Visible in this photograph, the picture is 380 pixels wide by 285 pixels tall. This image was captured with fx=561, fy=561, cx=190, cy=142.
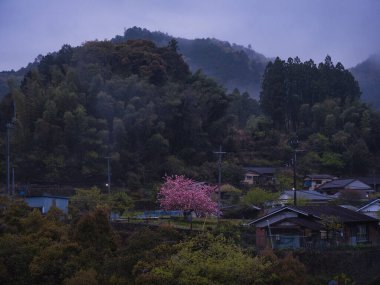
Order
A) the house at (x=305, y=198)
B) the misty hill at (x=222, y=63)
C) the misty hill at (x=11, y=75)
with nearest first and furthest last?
the house at (x=305, y=198)
the misty hill at (x=11, y=75)
the misty hill at (x=222, y=63)

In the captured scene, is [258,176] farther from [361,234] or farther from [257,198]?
[361,234]

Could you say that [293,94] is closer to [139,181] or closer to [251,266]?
[139,181]

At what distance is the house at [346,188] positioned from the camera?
42.9 metres

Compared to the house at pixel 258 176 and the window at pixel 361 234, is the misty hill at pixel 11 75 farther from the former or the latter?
the window at pixel 361 234

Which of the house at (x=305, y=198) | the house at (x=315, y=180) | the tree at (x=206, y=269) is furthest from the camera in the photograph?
the house at (x=315, y=180)

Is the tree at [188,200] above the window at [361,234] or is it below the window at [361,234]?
above

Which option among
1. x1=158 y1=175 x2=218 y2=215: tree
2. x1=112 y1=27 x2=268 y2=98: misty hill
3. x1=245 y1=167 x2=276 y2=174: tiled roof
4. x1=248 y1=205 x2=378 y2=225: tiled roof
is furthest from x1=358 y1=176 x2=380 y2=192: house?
x1=112 y1=27 x2=268 y2=98: misty hill

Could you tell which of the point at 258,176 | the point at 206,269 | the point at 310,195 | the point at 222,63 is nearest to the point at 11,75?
the point at 222,63

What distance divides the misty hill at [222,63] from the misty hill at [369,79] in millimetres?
21330

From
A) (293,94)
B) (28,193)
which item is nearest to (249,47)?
(293,94)

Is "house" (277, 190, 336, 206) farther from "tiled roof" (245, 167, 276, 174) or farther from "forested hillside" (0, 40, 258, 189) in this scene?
"forested hillside" (0, 40, 258, 189)

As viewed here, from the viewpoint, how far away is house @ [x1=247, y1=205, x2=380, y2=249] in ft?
75.5

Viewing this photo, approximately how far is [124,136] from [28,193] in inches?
517

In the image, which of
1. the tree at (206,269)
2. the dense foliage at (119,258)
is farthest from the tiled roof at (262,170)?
the tree at (206,269)
